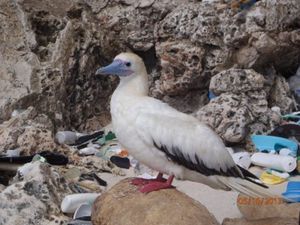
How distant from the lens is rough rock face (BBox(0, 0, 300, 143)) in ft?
23.3

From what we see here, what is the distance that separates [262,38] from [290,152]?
165cm

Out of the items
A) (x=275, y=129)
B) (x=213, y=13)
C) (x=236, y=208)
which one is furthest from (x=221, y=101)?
(x=236, y=208)

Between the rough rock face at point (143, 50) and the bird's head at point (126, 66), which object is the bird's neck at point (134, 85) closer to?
the bird's head at point (126, 66)

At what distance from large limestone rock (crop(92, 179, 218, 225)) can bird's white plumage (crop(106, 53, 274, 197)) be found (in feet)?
0.72

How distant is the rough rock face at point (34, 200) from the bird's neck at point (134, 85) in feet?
3.22

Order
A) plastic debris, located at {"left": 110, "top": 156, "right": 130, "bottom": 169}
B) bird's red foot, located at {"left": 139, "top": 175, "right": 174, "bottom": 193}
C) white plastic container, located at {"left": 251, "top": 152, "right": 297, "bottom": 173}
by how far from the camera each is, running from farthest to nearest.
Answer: plastic debris, located at {"left": 110, "top": 156, "right": 130, "bottom": 169} < white plastic container, located at {"left": 251, "top": 152, "right": 297, "bottom": 173} < bird's red foot, located at {"left": 139, "top": 175, "right": 174, "bottom": 193}

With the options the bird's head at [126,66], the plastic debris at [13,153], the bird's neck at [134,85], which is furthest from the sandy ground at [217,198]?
the bird's head at [126,66]

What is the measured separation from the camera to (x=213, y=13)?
7.18m

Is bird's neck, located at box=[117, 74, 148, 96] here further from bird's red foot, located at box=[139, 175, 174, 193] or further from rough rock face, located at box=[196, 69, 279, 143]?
rough rock face, located at box=[196, 69, 279, 143]

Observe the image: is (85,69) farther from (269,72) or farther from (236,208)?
(236,208)

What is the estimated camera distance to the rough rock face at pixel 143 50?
7.11m

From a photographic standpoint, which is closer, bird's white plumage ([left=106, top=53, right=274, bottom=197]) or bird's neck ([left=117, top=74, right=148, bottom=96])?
bird's white plumage ([left=106, top=53, right=274, bottom=197])

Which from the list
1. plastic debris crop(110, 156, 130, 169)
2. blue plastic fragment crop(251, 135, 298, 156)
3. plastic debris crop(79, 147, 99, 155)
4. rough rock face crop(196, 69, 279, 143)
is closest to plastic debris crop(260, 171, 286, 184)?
blue plastic fragment crop(251, 135, 298, 156)

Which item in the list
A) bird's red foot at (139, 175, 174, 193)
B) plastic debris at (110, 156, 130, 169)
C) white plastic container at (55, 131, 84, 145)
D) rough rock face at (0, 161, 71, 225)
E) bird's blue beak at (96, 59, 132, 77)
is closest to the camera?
bird's red foot at (139, 175, 174, 193)
